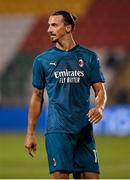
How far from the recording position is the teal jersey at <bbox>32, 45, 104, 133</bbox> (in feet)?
20.7

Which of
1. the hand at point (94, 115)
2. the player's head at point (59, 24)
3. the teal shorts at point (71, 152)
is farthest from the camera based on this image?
the player's head at point (59, 24)

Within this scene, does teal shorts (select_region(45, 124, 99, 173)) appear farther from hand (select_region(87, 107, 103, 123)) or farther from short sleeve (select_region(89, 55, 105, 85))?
short sleeve (select_region(89, 55, 105, 85))

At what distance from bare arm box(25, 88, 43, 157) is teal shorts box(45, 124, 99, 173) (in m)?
0.15

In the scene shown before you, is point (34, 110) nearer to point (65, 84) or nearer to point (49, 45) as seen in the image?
point (65, 84)

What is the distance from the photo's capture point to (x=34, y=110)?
6.35 meters

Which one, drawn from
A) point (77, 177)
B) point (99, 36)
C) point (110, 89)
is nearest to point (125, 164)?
point (77, 177)

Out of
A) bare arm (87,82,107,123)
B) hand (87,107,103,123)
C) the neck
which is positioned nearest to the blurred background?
bare arm (87,82,107,123)

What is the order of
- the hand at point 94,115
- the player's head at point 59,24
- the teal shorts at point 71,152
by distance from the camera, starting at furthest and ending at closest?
the player's head at point 59,24 < the teal shorts at point 71,152 < the hand at point 94,115

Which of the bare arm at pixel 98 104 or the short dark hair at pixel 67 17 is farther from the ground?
the short dark hair at pixel 67 17

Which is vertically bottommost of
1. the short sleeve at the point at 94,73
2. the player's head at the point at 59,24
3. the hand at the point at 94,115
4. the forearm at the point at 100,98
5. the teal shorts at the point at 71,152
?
the teal shorts at the point at 71,152

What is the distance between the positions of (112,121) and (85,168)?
48.3 ft

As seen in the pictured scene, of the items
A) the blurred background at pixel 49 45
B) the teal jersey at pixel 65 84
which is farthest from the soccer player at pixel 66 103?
the blurred background at pixel 49 45

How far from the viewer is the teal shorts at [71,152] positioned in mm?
6258

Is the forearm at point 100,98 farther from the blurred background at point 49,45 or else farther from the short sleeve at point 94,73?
the blurred background at point 49,45
